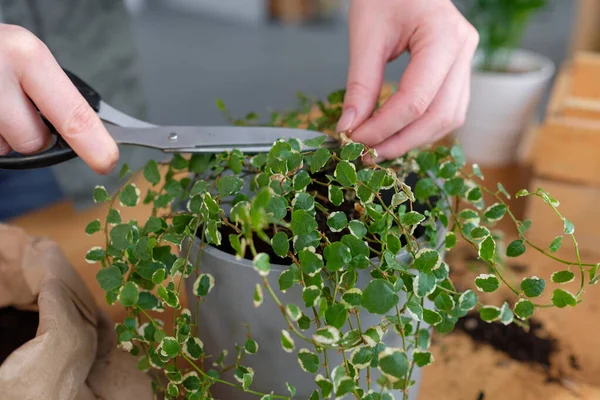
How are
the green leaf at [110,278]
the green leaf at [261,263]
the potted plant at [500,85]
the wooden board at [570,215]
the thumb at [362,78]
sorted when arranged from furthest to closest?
the potted plant at [500,85], the wooden board at [570,215], the thumb at [362,78], the green leaf at [110,278], the green leaf at [261,263]

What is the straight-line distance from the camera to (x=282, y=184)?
1.17 ft

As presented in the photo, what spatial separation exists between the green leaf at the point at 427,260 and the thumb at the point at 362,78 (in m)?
0.17

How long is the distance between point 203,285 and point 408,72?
0.85 ft

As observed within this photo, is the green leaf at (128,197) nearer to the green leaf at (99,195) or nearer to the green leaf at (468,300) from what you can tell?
the green leaf at (99,195)

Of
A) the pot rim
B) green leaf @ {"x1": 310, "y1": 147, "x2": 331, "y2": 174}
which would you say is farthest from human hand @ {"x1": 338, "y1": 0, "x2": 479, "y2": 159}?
the pot rim

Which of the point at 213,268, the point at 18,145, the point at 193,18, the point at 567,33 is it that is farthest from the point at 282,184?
the point at 193,18

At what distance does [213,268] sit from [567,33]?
3.39 meters

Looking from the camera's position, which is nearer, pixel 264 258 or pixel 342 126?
pixel 264 258

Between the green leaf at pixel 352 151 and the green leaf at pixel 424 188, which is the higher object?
the green leaf at pixel 352 151

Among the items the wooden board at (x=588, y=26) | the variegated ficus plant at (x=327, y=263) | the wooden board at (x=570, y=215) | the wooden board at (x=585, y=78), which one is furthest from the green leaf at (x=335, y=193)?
the wooden board at (x=588, y=26)

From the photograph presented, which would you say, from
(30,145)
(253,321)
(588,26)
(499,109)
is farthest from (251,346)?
(588,26)

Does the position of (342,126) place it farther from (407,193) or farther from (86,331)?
(86,331)

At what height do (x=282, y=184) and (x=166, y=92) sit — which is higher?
(x=282, y=184)

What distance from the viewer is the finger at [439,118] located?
0.47 meters
